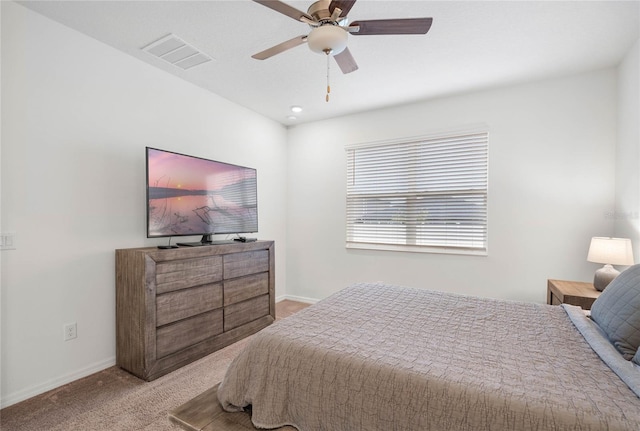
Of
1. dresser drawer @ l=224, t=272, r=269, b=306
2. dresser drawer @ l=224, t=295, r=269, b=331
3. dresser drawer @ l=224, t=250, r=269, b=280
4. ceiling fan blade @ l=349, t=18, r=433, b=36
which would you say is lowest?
dresser drawer @ l=224, t=295, r=269, b=331

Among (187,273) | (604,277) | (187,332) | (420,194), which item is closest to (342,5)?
(187,273)

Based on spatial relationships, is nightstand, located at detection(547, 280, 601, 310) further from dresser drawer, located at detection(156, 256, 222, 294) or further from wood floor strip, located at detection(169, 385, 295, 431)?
dresser drawer, located at detection(156, 256, 222, 294)

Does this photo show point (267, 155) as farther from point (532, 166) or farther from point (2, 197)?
point (532, 166)

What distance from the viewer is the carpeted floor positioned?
1774mm

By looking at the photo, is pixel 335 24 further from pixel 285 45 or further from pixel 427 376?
pixel 427 376

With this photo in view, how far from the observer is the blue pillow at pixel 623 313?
1.25 metres

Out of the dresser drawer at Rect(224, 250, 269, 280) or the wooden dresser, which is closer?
the wooden dresser

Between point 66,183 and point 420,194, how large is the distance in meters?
3.42

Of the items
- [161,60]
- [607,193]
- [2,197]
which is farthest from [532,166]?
[2,197]

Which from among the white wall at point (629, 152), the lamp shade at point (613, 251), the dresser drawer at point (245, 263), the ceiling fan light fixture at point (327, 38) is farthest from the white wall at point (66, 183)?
the white wall at point (629, 152)

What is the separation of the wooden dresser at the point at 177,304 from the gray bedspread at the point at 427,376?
47.3 inches

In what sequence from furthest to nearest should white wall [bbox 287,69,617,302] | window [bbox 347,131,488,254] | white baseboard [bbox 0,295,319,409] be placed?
window [bbox 347,131,488,254] → white wall [bbox 287,69,617,302] → white baseboard [bbox 0,295,319,409]

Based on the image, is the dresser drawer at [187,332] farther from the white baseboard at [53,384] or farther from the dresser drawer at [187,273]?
the white baseboard at [53,384]

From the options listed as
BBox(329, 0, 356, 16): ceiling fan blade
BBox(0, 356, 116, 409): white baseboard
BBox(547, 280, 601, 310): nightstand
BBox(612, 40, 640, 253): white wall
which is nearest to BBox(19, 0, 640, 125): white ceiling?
BBox(612, 40, 640, 253): white wall
